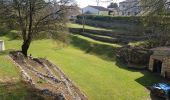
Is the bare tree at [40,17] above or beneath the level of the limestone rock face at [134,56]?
above

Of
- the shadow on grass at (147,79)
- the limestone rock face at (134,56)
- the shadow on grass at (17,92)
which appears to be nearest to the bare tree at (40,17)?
the shadow on grass at (147,79)

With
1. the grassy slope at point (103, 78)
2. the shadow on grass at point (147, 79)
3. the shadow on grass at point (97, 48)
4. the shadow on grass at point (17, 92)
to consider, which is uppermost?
the shadow on grass at point (17, 92)

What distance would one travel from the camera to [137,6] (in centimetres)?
1537

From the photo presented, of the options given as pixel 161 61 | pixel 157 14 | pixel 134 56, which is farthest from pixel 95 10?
pixel 157 14

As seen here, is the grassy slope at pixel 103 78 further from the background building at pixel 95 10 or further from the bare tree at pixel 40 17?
the background building at pixel 95 10

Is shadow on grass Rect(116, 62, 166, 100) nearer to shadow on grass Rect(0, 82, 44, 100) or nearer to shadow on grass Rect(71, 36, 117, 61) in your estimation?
shadow on grass Rect(71, 36, 117, 61)

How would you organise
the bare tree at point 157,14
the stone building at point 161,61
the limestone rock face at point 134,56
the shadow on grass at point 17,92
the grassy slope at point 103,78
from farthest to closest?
the limestone rock face at point 134,56 < the stone building at point 161,61 < the grassy slope at point 103,78 < the bare tree at point 157,14 < the shadow on grass at point 17,92

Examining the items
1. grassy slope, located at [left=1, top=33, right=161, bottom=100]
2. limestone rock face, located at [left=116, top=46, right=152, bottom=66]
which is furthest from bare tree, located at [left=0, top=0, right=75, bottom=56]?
limestone rock face, located at [left=116, top=46, right=152, bottom=66]

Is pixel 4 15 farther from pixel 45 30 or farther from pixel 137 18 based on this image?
pixel 137 18

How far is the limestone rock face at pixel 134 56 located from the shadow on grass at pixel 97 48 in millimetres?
1437

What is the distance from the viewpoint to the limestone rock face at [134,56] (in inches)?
1633

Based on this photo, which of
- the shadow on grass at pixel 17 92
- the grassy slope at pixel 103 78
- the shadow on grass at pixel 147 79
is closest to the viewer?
the shadow on grass at pixel 17 92

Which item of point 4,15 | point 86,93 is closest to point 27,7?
point 4,15

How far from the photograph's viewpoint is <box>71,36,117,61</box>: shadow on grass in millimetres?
45250
